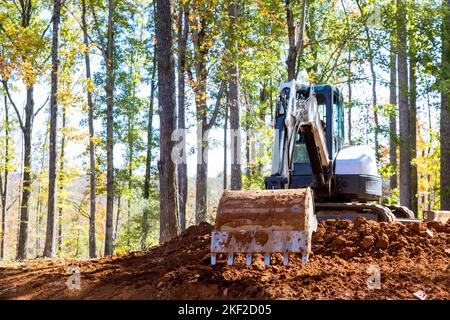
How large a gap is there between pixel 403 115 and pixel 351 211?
10931 millimetres

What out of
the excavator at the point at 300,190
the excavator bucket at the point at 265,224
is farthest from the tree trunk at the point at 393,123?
the excavator bucket at the point at 265,224

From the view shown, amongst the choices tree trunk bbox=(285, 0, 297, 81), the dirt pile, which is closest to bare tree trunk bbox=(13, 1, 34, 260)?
tree trunk bbox=(285, 0, 297, 81)

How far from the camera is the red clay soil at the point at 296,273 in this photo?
225 inches

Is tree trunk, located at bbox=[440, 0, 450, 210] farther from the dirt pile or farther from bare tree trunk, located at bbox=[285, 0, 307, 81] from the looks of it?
the dirt pile

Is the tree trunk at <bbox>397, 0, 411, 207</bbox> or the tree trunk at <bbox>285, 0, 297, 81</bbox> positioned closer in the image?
the tree trunk at <bbox>285, 0, 297, 81</bbox>

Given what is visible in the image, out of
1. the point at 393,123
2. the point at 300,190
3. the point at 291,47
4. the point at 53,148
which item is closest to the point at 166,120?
the point at 300,190

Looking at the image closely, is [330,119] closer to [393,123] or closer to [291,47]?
[291,47]

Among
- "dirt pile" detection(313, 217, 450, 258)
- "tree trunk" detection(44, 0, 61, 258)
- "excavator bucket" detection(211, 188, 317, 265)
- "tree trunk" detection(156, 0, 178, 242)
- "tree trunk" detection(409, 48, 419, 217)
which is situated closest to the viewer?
"excavator bucket" detection(211, 188, 317, 265)

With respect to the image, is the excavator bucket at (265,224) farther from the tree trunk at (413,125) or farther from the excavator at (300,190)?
the tree trunk at (413,125)

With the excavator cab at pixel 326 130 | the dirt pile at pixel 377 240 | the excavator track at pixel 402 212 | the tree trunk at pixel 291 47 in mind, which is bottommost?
the dirt pile at pixel 377 240

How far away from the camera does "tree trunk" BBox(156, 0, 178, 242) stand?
10000 mm

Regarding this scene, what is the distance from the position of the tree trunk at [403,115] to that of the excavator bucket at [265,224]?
1272 cm

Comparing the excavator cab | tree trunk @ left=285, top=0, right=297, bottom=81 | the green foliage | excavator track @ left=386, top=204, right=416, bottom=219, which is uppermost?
tree trunk @ left=285, top=0, right=297, bottom=81
